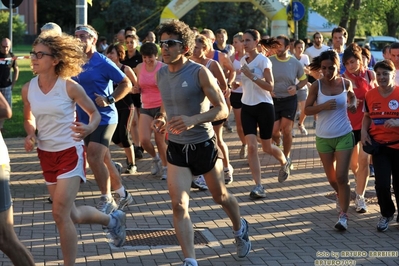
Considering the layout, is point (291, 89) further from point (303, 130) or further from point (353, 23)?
point (353, 23)

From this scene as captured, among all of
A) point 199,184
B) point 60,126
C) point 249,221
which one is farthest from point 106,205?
point 60,126

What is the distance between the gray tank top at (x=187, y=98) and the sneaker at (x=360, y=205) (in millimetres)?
3010

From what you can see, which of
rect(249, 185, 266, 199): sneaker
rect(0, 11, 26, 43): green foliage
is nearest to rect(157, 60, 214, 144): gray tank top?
rect(249, 185, 266, 199): sneaker

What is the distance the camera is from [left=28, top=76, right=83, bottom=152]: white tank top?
19.5ft

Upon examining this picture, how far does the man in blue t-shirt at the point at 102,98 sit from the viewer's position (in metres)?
8.19

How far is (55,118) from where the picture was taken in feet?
19.6

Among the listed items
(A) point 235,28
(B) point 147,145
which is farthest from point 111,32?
(B) point 147,145

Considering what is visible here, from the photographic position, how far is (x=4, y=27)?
136 ft

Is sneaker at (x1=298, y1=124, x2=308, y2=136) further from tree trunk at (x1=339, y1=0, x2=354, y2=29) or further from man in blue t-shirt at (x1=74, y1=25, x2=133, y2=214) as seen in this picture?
tree trunk at (x1=339, y1=0, x2=354, y2=29)

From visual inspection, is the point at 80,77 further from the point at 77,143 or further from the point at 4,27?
the point at 4,27

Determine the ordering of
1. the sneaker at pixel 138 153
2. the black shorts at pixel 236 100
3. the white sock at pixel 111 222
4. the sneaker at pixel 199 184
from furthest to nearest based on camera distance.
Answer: the sneaker at pixel 138 153 < the black shorts at pixel 236 100 < the sneaker at pixel 199 184 < the white sock at pixel 111 222

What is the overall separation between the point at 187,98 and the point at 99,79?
2298 mm

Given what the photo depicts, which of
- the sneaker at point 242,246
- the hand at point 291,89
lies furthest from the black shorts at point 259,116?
the sneaker at point 242,246

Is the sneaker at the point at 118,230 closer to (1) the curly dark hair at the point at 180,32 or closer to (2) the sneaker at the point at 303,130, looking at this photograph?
(1) the curly dark hair at the point at 180,32
